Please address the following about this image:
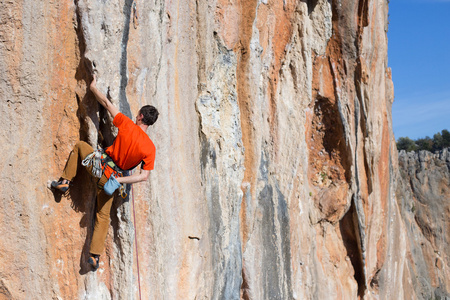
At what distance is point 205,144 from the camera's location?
620 cm

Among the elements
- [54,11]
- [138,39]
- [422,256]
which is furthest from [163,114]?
[422,256]

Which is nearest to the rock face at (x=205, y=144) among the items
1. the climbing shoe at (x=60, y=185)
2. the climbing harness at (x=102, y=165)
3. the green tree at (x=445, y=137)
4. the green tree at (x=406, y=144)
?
the climbing shoe at (x=60, y=185)

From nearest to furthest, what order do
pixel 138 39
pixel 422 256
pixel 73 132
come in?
pixel 73 132 < pixel 138 39 < pixel 422 256

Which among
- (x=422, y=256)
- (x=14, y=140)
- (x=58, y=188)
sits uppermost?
(x=14, y=140)

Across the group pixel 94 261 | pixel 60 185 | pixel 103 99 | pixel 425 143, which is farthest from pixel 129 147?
pixel 425 143

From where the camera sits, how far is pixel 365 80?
397 inches

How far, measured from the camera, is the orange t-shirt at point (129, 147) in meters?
4.41

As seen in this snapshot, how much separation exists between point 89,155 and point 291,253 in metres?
4.35

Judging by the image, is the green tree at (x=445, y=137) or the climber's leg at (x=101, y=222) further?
the green tree at (x=445, y=137)

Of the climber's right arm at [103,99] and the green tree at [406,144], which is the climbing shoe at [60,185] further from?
the green tree at [406,144]

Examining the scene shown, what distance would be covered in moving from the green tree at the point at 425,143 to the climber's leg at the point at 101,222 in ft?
175

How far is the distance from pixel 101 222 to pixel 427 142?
55.9 meters

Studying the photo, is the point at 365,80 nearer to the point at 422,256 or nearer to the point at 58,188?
the point at 58,188

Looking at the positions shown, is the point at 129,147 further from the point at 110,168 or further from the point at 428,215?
the point at 428,215
